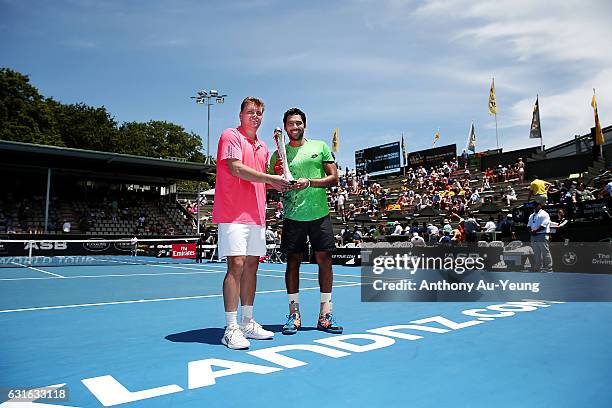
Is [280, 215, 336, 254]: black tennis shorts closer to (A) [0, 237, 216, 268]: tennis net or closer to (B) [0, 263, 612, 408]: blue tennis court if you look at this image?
(B) [0, 263, 612, 408]: blue tennis court

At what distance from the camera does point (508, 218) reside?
1507 centimetres

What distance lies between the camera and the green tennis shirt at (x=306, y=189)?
463 centimetres

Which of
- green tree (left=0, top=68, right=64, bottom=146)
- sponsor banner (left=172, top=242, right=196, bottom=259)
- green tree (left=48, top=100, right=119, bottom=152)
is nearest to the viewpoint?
sponsor banner (left=172, top=242, right=196, bottom=259)

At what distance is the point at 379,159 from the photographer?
4788cm

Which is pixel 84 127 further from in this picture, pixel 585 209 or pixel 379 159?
pixel 585 209

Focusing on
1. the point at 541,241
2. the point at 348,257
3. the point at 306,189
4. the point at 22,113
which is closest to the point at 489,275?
the point at 541,241

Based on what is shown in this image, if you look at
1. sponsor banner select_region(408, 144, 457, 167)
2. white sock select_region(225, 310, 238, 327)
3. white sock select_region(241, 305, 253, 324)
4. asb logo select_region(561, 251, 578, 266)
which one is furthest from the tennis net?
sponsor banner select_region(408, 144, 457, 167)

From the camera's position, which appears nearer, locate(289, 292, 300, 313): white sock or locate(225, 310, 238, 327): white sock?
locate(225, 310, 238, 327): white sock

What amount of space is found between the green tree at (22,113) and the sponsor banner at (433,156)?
3675 centimetres

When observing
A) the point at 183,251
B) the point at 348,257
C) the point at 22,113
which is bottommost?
the point at 348,257

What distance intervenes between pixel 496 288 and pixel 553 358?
14.6 feet

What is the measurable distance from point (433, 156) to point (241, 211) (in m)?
43.9

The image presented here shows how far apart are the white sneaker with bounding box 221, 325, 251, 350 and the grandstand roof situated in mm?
26217

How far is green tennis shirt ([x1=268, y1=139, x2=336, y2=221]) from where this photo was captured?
15.2 feet
